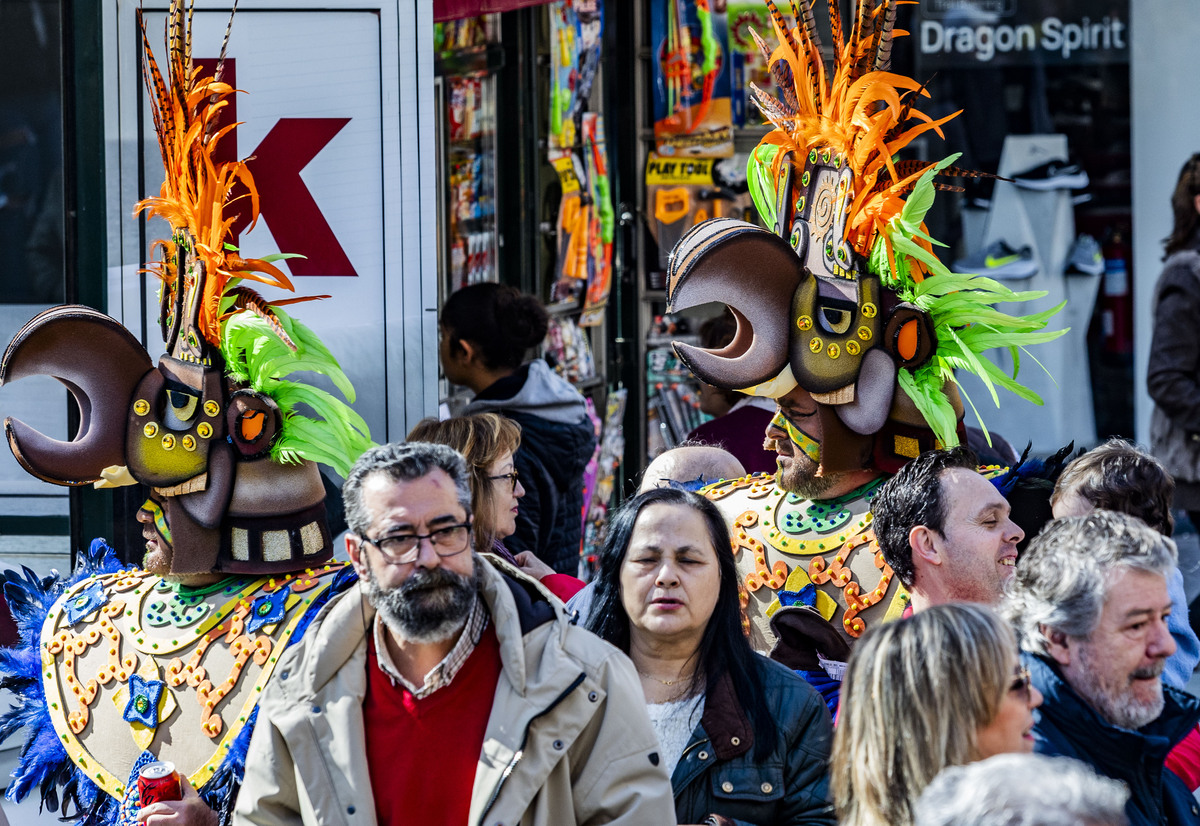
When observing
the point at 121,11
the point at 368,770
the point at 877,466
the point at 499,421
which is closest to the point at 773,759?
the point at 368,770

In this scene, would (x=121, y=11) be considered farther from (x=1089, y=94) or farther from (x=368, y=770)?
(x=1089, y=94)

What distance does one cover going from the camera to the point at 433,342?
4.18m

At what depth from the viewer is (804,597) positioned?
3.51 m

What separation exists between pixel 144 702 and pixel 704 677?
1.23 metres

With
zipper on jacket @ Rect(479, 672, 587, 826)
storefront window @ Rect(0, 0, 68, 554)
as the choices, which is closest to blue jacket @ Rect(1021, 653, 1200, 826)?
zipper on jacket @ Rect(479, 672, 587, 826)

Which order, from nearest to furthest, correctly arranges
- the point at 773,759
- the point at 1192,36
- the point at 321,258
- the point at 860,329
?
the point at 773,759
the point at 860,329
the point at 321,258
the point at 1192,36

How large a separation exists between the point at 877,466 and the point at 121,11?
2.41 m

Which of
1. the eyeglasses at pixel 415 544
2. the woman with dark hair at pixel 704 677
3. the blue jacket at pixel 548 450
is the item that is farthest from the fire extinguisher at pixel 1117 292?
the eyeglasses at pixel 415 544

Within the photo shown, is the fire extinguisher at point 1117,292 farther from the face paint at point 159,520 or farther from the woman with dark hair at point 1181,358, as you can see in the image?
the face paint at point 159,520

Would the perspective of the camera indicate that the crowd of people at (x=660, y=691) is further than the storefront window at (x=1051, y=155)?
No

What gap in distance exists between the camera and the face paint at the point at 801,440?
11.9ft

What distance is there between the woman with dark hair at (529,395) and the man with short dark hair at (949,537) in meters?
1.64

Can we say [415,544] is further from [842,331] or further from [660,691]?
[842,331]

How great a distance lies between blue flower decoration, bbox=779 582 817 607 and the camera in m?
3.50
